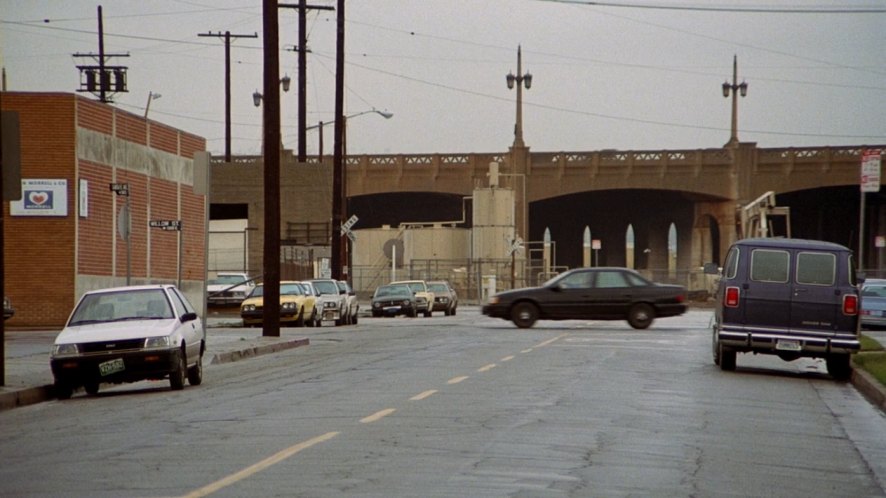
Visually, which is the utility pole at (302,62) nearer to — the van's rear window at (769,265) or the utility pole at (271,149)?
the utility pole at (271,149)

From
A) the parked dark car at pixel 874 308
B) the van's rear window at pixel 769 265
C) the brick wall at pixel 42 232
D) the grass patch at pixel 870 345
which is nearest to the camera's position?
the van's rear window at pixel 769 265

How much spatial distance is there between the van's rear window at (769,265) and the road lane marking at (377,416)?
30.0ft

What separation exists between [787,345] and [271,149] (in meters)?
15.0

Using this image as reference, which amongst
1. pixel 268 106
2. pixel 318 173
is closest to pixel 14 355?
pixel 268 106

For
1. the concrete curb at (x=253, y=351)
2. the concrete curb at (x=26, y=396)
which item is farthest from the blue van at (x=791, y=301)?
the concrete curb at (x=26, y=396)

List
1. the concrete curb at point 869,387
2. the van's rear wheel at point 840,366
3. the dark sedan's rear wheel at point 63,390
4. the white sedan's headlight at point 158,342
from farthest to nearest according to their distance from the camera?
the van's rear wheel at point 840,366 → the dark sedan's rear wheel at point 63,390 → the white sedan's headlight at point 158,342 → the concrete curb at point 869,387

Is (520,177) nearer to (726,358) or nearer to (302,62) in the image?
(302,62)

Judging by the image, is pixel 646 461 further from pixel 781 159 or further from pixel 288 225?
pixel 781 159

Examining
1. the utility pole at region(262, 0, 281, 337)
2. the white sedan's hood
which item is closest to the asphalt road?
the white sedan's hood

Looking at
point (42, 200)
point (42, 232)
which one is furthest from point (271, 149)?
point (42, 232)

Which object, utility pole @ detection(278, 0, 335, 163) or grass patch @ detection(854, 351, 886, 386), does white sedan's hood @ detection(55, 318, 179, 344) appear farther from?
utility pole @ detection(278, 0, 335, 163)

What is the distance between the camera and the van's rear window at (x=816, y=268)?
2334cm

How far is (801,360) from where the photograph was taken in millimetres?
29578

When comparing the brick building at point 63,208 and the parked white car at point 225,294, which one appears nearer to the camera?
the brick building at point 63,208
